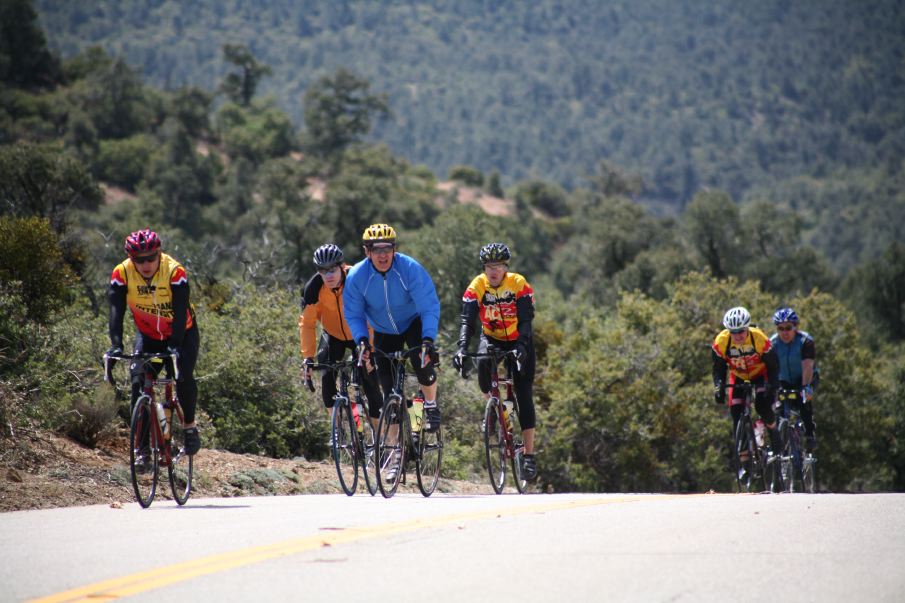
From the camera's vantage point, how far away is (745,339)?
16.0 metres

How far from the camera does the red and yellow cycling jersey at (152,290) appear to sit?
10594 mm

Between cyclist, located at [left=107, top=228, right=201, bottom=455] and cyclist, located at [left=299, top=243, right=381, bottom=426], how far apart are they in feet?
5.98

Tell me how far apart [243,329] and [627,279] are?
177 feet

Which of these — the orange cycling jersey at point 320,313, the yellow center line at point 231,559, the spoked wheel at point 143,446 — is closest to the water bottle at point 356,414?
the orange cycling jersey at point 320,313

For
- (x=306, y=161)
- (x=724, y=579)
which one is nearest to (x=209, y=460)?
(x=724, y=579)

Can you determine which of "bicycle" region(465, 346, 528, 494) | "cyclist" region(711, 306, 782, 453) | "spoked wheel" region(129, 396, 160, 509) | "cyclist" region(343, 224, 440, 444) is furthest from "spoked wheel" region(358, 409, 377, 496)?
"cyclist" region(711, 306, 782, 453)

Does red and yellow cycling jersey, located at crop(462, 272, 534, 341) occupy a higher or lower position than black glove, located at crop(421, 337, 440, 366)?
higher

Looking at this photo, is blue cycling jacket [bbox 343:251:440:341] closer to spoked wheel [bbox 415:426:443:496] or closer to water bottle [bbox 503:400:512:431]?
spoked wheel [bbox 415:426:443:496]

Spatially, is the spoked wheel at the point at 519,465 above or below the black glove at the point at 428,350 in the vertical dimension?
below

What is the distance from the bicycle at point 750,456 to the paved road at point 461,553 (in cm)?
574

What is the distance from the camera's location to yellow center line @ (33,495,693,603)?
6.72m

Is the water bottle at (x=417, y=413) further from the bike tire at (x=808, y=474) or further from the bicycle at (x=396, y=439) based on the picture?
the bike tire at (x=808, y=474)

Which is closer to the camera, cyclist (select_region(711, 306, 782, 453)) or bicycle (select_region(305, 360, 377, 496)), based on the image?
bicycle (select_region(305, 360, 377, 496))

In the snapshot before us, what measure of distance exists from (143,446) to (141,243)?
1.69 m
